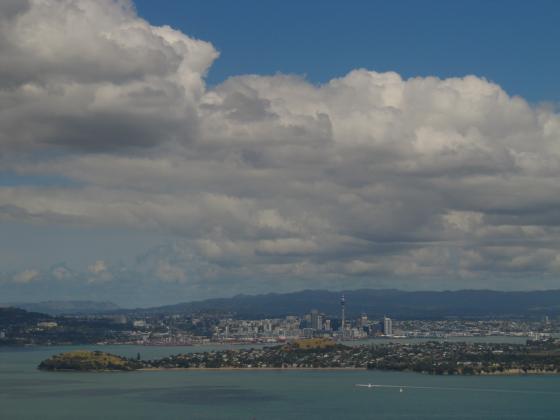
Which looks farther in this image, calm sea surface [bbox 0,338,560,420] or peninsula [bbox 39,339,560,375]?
peninsula [bbox 39,339,560,375]

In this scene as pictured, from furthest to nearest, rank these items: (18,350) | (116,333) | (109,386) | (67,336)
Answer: (116,333) < (67,336) < (18,350) < (109,386)

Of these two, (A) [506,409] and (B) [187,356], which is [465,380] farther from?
(B) [187,356]

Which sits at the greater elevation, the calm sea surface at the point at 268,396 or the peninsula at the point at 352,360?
the peninsula at the point at 352,360

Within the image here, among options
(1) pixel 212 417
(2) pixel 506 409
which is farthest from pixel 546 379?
(1) pixel 212 417

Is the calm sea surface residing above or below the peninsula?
below

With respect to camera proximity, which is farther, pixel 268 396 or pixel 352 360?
pixel 352 360

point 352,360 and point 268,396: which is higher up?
point 352,360

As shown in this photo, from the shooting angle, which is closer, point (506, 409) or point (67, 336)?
point (506, 409)

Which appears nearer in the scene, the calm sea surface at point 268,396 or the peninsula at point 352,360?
the calm sea surface at point 268,396
